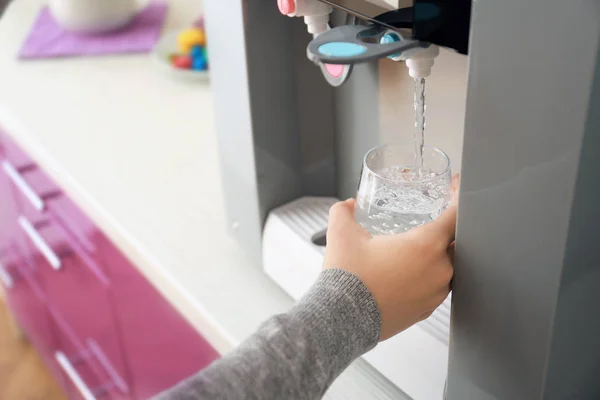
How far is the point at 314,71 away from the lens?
0.77 meters

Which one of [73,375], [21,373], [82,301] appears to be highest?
[82,301]

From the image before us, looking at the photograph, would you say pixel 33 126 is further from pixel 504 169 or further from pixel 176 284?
pixel 504 169

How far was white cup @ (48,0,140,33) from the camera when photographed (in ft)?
4.47

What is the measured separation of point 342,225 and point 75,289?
79 centimetres

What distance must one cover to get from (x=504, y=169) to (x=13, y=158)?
39.8 inches

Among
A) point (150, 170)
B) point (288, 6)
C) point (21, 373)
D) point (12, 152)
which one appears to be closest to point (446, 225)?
point (288, 6)

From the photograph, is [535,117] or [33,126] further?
[33,126]

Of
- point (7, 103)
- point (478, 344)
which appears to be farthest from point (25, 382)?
point (478, 344)

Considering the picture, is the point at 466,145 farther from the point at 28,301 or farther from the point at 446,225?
the point at 28,301

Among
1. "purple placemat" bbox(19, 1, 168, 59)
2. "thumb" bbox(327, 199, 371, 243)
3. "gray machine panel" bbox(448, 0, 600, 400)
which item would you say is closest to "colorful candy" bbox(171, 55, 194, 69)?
"purple placemat" bbox(19, 1, 168, 59)

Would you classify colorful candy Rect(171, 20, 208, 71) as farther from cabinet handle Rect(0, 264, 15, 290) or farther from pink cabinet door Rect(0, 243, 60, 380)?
cabinet handle Rect(0, 264, 15, 290)

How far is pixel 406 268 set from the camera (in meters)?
0.55

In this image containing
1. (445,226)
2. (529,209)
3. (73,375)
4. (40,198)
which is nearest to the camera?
(529,209)

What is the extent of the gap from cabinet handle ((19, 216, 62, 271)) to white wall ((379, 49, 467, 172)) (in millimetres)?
731
